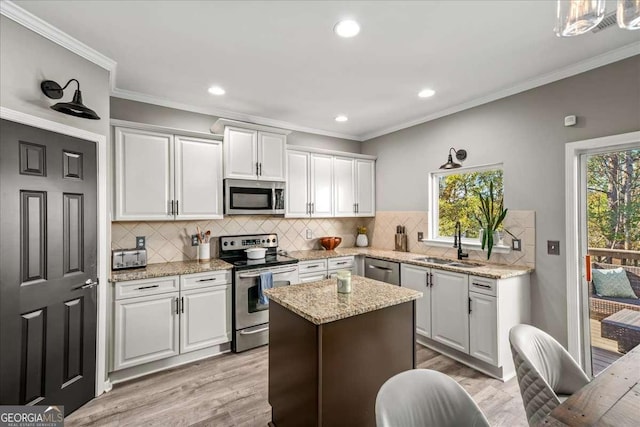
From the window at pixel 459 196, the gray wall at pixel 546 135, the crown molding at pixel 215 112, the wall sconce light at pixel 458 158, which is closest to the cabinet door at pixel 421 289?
the window at pixel 459 196

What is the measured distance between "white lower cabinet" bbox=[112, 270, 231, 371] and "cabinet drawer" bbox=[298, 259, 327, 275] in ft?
2.99

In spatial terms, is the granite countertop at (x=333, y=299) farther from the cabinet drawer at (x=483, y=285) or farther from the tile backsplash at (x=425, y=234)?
the tile backsplash at (x=425, y=234)

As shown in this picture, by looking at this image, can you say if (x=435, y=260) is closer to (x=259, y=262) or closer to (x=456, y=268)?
(x=456, y=268)

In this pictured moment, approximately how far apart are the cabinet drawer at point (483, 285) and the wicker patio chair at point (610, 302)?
31.3 inches

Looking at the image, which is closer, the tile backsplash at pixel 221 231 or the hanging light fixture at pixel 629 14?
the hanging light fixture at pixel 629 14

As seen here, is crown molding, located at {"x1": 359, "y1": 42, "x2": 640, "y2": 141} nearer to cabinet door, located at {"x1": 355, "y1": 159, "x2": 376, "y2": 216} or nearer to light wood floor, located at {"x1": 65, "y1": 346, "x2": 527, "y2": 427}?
cabinet door, located at {"x1": 355, "y1": 159, "x2": 376, "y2": 216}

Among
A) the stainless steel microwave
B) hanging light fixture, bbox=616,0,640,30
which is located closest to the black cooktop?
the stainless steel microwave

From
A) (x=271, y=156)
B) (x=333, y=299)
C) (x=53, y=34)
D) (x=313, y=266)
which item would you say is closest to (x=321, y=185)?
(x=271, y=156)

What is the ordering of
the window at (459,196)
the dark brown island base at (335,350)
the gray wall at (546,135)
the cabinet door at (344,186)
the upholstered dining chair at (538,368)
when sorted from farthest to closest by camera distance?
the cabinet door at (344,186) < the window at (459,196) < the gray wall at (546,135) < the dark brown island base at (335,350) < the upholstered dining chair at (538,368)

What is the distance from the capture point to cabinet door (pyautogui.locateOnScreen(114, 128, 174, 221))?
279 centimetres

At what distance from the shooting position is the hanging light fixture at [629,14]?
0.92 m

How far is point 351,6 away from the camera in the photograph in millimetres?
1822

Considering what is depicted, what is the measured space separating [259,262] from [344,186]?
1.80m

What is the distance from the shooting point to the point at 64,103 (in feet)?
6.44
